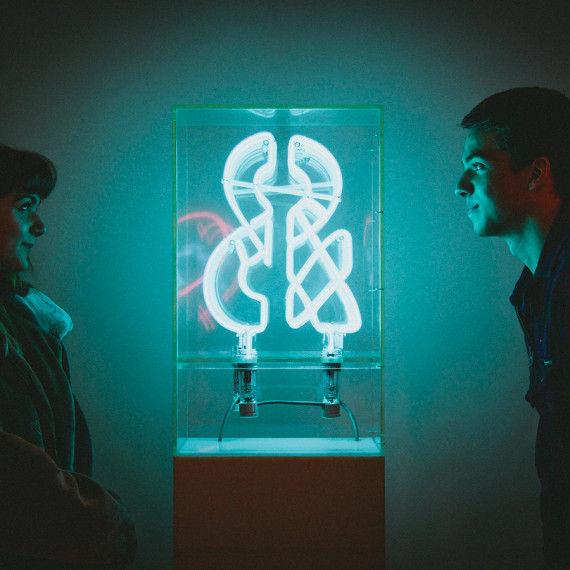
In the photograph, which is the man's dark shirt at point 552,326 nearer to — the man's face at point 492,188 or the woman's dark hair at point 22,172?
the man's face at point 492,188

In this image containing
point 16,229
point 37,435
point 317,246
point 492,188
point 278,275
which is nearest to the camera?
point 37,435

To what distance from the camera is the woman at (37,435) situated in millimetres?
1436

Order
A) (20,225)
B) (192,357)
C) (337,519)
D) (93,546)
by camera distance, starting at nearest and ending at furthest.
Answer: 1. (93,546)
2. (20,225)
3. (337,519)
4. (192,357)

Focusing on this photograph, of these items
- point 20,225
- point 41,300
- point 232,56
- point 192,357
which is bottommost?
point 192,357

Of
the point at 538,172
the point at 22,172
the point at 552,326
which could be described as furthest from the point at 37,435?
the point at 538,172

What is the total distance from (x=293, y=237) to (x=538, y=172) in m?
0.98

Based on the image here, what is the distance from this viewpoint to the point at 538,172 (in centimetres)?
181

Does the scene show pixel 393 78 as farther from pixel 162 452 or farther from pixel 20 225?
pixel 162 452

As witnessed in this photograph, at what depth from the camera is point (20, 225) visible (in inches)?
69.4

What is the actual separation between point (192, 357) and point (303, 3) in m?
1.94

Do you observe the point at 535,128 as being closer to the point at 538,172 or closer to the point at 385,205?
the point at 538,172

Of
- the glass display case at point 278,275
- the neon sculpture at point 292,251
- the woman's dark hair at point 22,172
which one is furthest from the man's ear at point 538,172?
the woman's dark hair at point 22,172

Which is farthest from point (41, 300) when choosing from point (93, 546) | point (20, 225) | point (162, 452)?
point (162, 452)

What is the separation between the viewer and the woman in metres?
1.44
